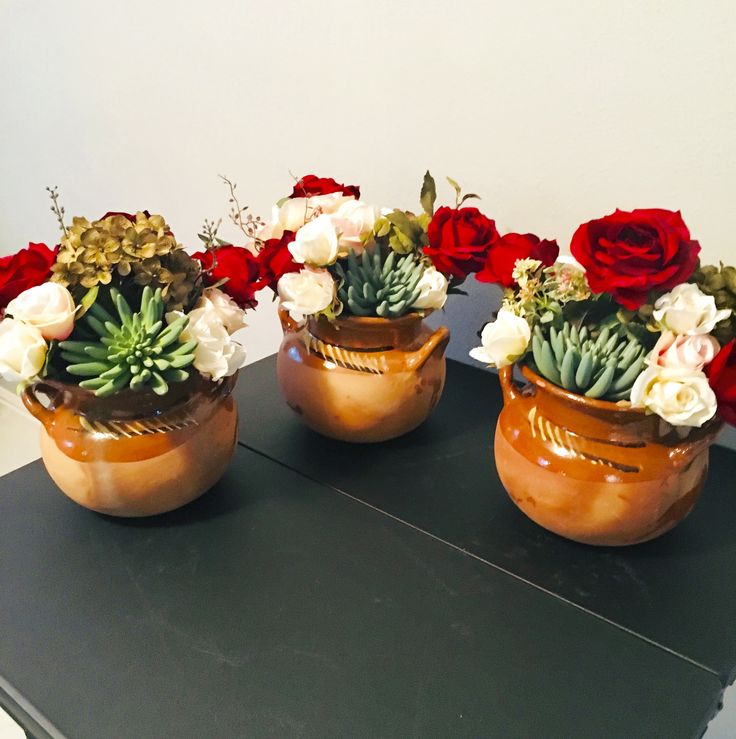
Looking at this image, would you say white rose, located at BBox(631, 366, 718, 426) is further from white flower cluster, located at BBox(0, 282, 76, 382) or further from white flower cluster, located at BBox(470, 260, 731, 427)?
white flower cluster, located at BBox(0, 282, 76, 382)

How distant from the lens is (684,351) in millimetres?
593

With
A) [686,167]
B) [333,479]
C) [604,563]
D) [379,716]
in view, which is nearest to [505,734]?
[379,716]

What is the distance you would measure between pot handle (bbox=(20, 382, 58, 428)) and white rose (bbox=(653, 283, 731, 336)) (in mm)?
596

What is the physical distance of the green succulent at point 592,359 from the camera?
2.05ft

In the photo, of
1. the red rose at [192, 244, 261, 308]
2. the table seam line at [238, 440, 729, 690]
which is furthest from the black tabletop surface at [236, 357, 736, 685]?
the red rose at [192, 244, 261, 308]

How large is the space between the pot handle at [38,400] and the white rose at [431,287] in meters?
0.41

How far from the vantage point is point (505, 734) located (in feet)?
1.74

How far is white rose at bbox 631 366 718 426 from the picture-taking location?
0.58m

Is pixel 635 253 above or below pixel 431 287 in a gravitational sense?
above

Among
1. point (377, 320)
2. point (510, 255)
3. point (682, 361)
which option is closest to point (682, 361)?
point (682, 361)

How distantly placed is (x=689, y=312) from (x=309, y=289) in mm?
403

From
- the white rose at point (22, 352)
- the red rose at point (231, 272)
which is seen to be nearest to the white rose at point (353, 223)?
the red rose at point (231, 272)

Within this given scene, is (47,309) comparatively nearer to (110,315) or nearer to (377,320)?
(110,315)

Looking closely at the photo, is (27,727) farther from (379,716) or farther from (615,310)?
(615,310)
